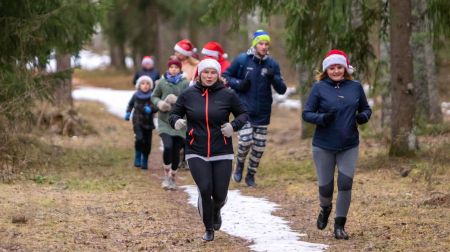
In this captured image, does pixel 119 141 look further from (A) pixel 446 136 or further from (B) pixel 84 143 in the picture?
(A) pixel 446 136

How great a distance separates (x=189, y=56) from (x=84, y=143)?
635 cm

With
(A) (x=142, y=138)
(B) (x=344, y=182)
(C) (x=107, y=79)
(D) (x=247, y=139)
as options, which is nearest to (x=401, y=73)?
(D) (x=247, y=139)

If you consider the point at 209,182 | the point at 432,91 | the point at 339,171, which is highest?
the point at 432,91

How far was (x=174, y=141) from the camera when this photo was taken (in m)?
12.9

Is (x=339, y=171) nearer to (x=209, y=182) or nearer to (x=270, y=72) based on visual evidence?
(x=209, y=182)

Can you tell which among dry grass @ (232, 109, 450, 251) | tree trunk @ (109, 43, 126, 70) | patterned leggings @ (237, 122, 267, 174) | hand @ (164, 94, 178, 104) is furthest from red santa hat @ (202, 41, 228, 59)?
tree trunk @ (109, 43, 126, 70)

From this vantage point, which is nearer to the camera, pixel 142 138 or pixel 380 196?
pixel 380 196

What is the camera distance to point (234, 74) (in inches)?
505

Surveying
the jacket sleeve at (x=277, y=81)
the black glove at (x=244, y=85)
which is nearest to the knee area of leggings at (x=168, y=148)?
the black glove at (x=244, y=85)

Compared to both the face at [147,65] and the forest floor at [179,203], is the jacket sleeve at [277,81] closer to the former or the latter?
the forest floor at [179,203]

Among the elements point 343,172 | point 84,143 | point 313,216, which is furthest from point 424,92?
point 343,172

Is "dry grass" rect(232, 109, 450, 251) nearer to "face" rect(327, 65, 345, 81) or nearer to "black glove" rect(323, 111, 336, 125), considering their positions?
"black glove" rect(323, 111, 336, 125)

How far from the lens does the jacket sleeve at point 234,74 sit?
12.6 m

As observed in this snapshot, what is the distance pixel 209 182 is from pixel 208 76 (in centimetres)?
108
